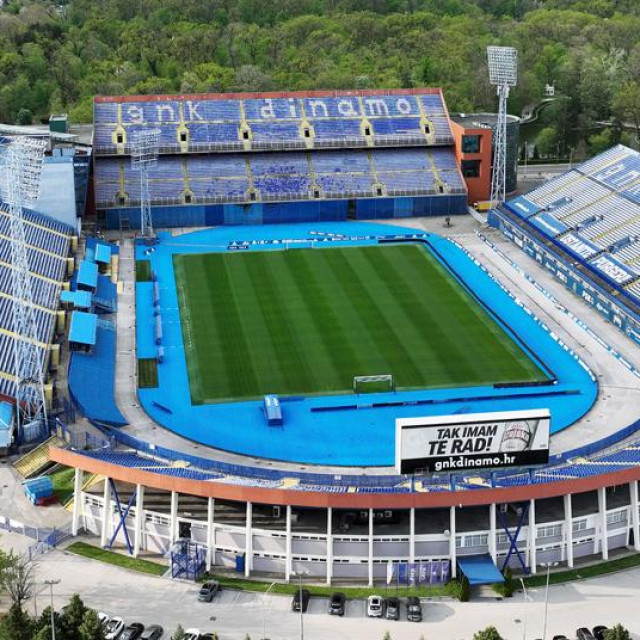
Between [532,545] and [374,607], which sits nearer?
[374,607]

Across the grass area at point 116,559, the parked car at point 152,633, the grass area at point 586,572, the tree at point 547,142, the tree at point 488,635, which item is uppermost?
the tree at point 547,142

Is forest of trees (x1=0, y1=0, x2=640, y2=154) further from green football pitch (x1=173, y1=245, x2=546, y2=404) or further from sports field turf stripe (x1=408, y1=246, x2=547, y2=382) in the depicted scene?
sports field turf stripe (x1=408, y1=246, x2=547, y2=382)

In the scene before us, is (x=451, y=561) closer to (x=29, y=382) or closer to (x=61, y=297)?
(x=29, y=382)

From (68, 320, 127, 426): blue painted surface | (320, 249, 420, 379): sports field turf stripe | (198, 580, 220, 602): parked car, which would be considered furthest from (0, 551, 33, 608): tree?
(320, 249, 420, 379): sports field turf stripe

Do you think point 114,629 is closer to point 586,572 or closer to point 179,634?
point 179,634

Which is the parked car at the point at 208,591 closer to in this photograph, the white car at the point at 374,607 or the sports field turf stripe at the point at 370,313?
the white car at the point at 374,607

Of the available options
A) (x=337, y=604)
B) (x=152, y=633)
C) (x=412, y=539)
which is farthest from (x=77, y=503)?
(x=412, y=539)

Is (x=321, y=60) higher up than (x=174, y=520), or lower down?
higher up

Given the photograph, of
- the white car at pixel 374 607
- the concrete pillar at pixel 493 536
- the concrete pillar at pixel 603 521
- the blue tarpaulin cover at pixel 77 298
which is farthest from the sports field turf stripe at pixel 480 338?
the blue tarpaulin cover at pixel 77 298
